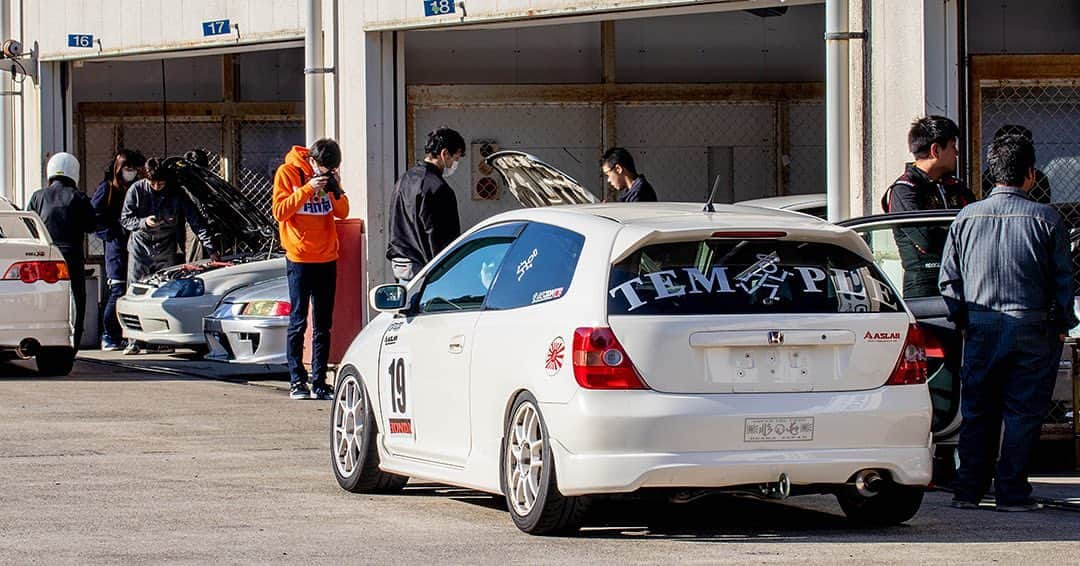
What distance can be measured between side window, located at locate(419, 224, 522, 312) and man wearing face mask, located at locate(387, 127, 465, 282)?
3.48m

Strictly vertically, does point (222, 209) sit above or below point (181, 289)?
above

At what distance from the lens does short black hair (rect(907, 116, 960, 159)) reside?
1057 cm

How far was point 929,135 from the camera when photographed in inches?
416

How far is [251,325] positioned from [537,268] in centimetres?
792

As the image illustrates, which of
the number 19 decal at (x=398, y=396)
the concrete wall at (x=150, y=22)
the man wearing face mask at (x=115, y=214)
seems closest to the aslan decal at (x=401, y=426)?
the number 19 decal at (x=398, y=396)

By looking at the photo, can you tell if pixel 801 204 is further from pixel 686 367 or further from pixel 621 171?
pixel 686 367

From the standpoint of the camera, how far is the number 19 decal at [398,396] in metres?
9.02

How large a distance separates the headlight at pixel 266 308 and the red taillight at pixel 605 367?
27.9ft

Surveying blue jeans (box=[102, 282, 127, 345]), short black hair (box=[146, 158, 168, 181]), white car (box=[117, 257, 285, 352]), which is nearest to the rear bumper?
white car (box=[117, 257, 285, 352])

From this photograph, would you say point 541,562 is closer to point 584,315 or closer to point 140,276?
point 584,315

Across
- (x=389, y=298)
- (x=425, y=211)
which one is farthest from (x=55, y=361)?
(x=389, y=298)

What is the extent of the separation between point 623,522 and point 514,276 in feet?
3.89

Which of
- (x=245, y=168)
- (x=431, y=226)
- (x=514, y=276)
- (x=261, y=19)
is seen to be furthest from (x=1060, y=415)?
(x=245, y=168)

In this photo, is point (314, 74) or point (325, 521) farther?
point (314, 74)
